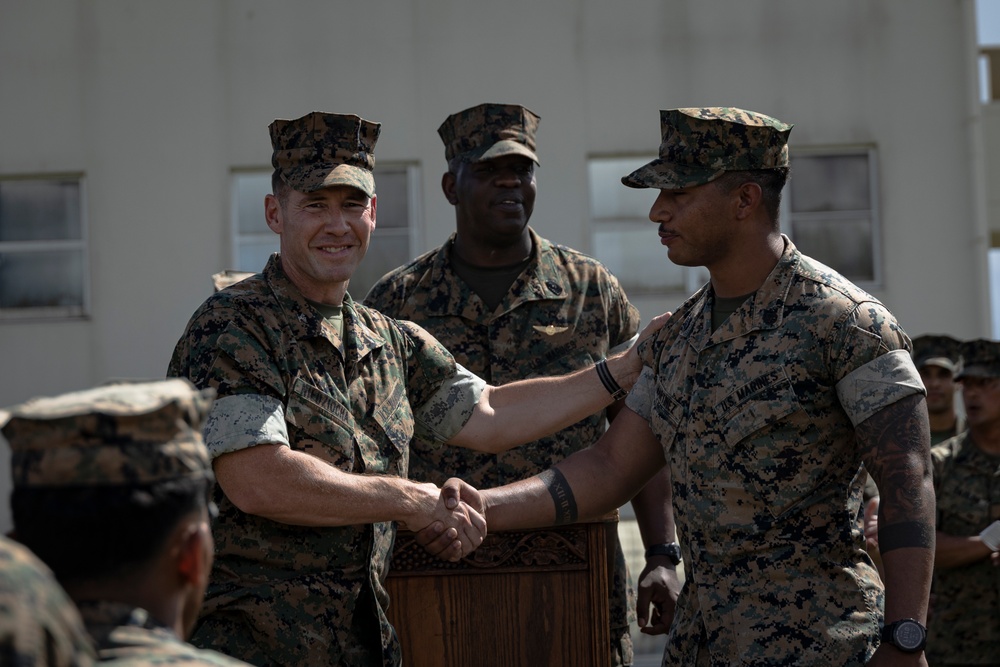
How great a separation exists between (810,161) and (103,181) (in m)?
5.94

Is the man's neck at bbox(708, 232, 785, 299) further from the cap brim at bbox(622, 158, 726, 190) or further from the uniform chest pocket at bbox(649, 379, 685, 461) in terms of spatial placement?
the uniform chest pocket at bbox(649, 379, 685, 461)

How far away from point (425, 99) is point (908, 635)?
8296mm

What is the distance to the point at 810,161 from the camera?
37.8 ft

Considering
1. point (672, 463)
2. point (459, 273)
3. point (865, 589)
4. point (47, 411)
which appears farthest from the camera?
point (459, 273)

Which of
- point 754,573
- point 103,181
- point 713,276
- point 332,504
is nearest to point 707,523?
point 754,573

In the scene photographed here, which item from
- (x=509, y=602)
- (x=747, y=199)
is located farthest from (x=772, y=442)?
(x=509, y=602)

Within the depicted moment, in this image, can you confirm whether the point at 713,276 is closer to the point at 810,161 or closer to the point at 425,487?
the point at 425,487

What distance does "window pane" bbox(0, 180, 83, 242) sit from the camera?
11.5 m

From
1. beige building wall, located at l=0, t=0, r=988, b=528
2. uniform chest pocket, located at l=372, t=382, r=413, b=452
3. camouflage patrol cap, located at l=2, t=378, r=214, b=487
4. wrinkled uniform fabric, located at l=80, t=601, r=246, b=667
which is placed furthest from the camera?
beige building wall, located at l=0, t=0, r=988, b=528

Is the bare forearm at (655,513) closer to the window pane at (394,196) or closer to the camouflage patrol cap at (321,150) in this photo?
the camouflage patrol cap at (321,150)

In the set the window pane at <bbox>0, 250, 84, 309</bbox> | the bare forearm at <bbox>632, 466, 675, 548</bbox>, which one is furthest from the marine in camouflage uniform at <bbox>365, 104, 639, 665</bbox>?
the window pane at <bbox>0, 250, 84, 309</bbox>

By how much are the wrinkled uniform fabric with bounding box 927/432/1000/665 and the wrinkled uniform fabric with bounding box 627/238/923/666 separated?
3522 millimetres

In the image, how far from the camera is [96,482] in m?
2.31

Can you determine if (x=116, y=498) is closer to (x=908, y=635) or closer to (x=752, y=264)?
(x=908, y=635)
